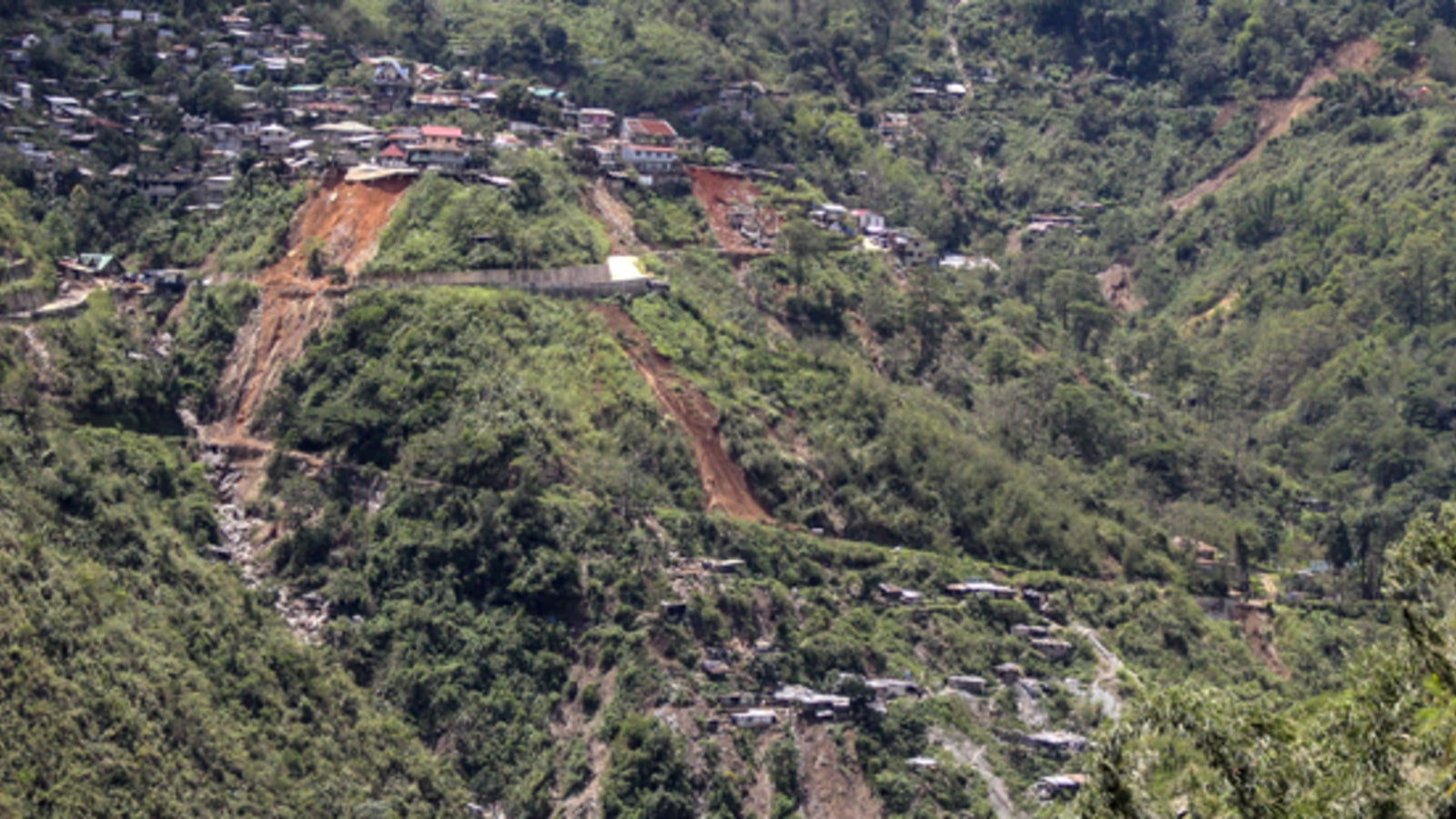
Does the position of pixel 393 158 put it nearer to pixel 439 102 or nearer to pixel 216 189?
pixel 216 189

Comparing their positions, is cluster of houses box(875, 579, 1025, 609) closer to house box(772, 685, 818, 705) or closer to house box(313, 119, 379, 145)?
house box(772, 685, 818, 705)

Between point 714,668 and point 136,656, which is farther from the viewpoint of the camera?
point 714,668

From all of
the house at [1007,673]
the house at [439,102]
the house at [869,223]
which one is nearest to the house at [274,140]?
the house at [439,102]

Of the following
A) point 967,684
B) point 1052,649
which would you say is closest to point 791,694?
point 967,684

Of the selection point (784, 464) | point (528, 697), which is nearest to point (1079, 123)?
point (784, 464)

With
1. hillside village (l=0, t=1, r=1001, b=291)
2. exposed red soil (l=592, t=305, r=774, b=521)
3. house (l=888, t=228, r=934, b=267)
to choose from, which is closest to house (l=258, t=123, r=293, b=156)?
hillside village (l=0, t=1, r=1001, b=291)

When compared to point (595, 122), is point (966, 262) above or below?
below

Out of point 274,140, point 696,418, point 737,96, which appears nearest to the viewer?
point 696,418
